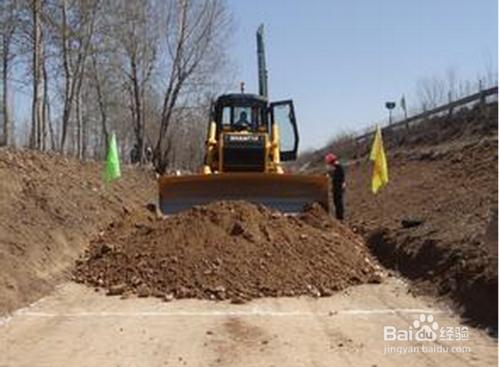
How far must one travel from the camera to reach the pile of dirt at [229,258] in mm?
12312

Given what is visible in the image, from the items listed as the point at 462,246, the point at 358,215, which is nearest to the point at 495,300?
the point at 462,246

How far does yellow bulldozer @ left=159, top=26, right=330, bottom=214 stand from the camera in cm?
1594

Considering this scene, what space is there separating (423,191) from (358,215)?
190 centimetres

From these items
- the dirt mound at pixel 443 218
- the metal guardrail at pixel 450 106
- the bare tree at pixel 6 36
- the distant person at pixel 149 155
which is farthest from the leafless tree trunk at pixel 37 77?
the distant person at pixel 149 155

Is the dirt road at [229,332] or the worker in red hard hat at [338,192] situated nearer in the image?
the dirt road at [229,332]

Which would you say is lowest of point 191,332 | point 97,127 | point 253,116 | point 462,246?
point 191,332

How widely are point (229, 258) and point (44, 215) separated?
4.20m

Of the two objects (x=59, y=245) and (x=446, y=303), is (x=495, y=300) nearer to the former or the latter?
(x=446, y=303)

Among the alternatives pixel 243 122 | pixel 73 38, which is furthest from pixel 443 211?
pixel 73 38

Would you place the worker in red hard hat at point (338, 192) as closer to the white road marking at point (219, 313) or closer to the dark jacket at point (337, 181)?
the dark jacket at point (337, 181)

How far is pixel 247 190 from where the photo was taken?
16062 millimetres

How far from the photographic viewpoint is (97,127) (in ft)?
170

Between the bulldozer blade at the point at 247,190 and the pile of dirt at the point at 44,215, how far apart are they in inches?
74.3

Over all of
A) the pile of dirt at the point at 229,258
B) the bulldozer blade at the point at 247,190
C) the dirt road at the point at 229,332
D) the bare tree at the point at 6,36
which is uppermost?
the bare tree at the point at 6,36
